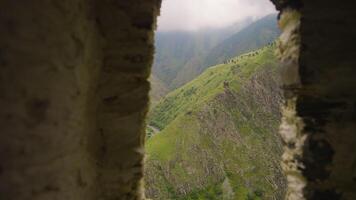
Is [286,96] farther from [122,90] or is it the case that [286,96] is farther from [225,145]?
[225,145]

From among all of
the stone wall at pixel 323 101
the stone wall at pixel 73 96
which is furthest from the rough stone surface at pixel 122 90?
the stone wall at pixel 323 101

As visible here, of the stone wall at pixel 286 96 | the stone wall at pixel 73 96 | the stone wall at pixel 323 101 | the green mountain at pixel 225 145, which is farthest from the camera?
the green mountain at pixel 225 145

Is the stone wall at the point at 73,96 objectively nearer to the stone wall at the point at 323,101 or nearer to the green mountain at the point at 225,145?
the stone wall at the point at 323,101

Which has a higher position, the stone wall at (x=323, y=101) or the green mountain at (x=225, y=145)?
the green mountain at (x=225, y=145)

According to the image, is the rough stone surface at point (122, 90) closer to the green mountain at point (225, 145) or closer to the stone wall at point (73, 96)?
the stone wall at point (73, 96)

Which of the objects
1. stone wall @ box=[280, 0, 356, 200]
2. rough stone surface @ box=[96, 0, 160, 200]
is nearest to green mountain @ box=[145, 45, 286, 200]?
rough stone surface @ box=[96, 0, 160, 200]

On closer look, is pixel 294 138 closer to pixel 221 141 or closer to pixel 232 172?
pixel 232 172

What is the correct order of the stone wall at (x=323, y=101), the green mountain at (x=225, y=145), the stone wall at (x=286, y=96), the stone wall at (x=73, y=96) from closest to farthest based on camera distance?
the stone wall at (x=73, y=96)
the stone wall at (x=286, y=96)
the stone wall at (x=323, y=101)
the green mountain at (x=225, y=145)

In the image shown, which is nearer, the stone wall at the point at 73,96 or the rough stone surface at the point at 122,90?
the stone wall at the point at 73,96

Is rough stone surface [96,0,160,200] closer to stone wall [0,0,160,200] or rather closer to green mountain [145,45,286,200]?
stone wall [0,0,160,200]
